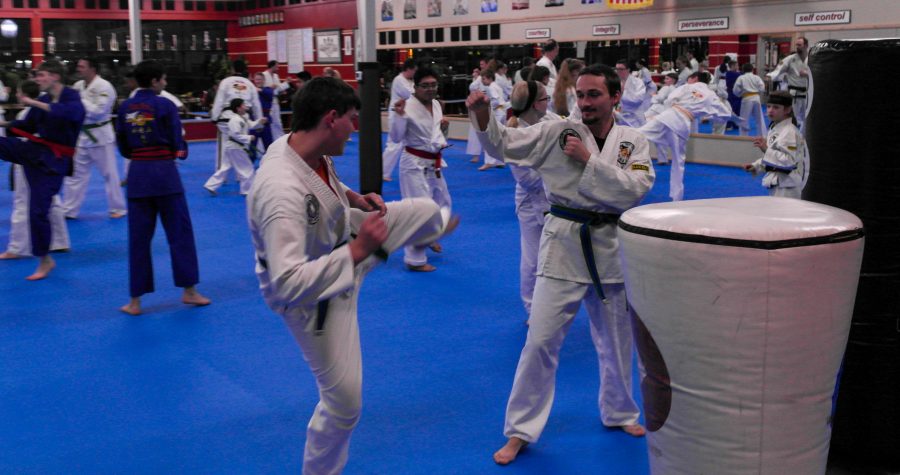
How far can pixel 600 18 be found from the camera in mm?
15523

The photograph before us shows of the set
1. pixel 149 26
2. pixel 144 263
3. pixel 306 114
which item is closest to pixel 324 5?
pixel 149 26

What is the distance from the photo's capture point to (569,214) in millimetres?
3662

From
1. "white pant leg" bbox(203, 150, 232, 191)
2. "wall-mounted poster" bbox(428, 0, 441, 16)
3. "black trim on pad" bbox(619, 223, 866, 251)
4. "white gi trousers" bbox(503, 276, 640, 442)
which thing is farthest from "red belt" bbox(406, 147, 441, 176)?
"wall-mounted poster" bbox(428, 0, 441, 16)

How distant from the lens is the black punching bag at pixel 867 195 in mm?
3055

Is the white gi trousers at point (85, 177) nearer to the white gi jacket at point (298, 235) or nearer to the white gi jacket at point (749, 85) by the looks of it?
the white gi jacket at point (298, 235)

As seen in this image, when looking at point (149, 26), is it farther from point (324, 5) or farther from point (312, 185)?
point (312, 185)

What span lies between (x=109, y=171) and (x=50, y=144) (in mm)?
2883

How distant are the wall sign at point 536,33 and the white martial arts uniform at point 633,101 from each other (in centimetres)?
405

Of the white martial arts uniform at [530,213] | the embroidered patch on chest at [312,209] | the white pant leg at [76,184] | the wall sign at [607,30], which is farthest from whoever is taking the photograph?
the wall sign at [607,30]

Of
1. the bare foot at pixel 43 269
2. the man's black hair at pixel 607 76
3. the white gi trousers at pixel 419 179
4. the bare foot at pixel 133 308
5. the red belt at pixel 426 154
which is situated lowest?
the bare foot at pixel 133 308

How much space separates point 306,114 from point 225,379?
233 centimetres

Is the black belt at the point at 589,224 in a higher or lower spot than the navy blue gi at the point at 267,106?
lower

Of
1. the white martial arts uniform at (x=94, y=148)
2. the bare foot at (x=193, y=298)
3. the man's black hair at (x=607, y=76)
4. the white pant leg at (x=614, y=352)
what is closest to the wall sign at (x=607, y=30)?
the white martial arts uniform at (x=94, y=148)

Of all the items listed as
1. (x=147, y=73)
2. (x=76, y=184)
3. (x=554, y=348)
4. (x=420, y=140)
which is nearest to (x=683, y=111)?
(x=420, y=140)
